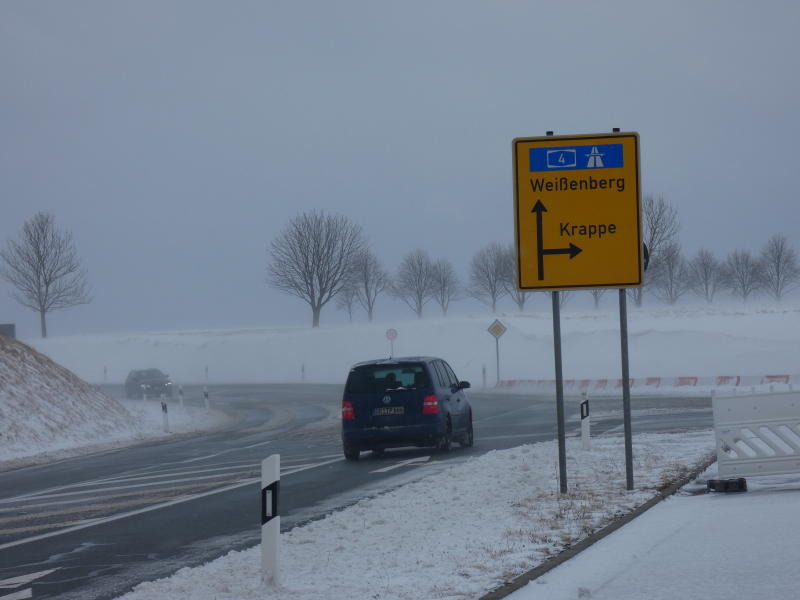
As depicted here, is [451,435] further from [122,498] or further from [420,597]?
[420,597]

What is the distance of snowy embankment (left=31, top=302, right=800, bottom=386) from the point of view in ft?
173

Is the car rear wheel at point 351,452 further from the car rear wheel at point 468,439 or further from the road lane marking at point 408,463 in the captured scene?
the car rear wheel at point 468,439

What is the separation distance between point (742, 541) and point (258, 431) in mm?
20327

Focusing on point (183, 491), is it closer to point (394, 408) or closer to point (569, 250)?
point (394, 408)

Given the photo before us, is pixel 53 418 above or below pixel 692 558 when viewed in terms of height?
below

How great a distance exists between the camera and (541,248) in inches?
476

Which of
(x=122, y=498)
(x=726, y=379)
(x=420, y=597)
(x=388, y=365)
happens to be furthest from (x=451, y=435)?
(x=726, y=379)

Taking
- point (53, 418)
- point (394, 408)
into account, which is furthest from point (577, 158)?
point (53, 418)

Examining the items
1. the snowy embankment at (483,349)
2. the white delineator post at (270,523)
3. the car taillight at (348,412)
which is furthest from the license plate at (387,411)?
the snowy embankment at (483,349)

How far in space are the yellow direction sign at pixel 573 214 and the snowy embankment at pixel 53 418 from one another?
15.4 meters

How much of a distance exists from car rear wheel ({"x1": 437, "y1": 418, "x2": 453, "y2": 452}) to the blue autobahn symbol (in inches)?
306

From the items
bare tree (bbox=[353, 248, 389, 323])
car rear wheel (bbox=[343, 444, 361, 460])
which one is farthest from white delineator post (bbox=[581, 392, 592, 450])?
bare tree (bbox=[353, 248, 389, 323])

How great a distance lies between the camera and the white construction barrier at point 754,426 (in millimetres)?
12047

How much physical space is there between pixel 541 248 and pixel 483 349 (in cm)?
5733
